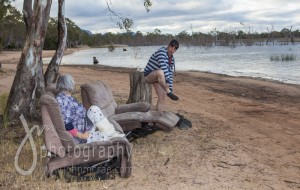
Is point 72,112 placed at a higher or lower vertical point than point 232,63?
higher

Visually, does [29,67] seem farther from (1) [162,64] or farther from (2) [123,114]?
(1) [162,64]

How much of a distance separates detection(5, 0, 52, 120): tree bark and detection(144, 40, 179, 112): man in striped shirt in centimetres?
238

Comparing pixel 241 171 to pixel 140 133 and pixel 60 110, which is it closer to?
pixel 140 133

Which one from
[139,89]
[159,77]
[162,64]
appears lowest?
[139,89]

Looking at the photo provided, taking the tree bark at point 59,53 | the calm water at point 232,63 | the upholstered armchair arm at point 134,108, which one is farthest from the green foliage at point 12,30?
the upholstered armchair arm at point 134,108

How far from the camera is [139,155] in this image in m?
6.95

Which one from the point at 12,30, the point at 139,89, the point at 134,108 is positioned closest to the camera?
the point at 134,108

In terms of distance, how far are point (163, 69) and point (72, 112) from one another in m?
3.03

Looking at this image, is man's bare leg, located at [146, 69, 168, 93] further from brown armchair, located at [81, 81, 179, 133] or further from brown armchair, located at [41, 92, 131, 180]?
brown armchair, located at [41, 92, 131, 180]

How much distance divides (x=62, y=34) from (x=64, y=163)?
6.28m

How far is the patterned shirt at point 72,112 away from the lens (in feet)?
18.6

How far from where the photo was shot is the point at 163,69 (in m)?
8.39

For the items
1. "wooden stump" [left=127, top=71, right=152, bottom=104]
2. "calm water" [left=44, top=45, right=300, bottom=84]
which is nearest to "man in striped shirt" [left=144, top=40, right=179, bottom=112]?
"wooden stump" [left=127, top=71, right=152, bottom=104]

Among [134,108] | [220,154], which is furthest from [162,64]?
[220,154]
